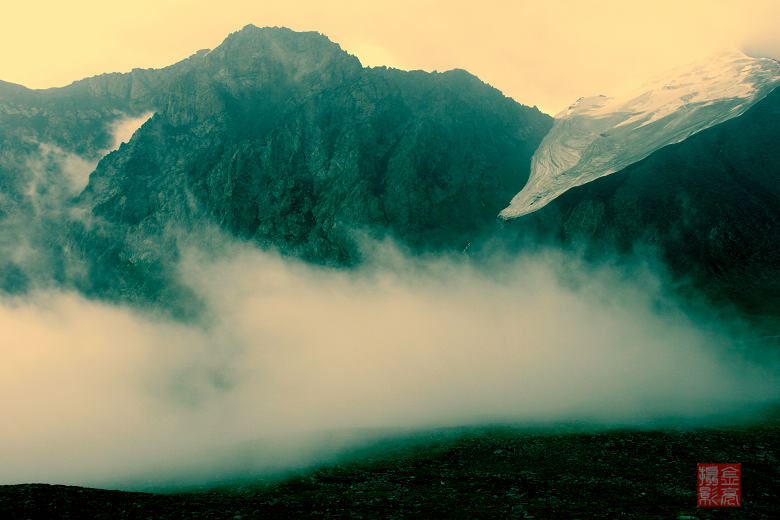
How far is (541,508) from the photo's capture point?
34.5m

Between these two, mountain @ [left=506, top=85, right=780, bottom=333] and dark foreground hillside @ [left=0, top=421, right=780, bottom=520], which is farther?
mountain @ [left=506, top=85, right=780, bottom=333]

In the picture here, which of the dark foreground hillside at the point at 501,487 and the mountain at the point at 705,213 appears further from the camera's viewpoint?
the mountain at the point at 705,213

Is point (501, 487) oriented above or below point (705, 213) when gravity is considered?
below

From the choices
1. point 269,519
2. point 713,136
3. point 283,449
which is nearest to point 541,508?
point 269,519

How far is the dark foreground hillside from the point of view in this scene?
112ft

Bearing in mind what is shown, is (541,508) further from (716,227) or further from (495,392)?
(716,227)

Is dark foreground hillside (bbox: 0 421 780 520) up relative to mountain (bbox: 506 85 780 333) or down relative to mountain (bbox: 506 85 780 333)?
down

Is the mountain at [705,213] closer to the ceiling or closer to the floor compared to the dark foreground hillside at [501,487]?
closer to the ceiling

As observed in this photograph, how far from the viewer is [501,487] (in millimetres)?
42094

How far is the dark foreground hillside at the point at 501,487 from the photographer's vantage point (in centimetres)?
3403

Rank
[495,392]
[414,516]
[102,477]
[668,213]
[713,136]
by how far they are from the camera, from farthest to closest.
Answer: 1. [713,136]
2. [668,213]
3. [495,392]
4. [102,477]
5. [414,516]

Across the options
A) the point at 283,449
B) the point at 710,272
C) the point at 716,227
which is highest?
the point at 716,227

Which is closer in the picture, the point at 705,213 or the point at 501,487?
the point at 501,487

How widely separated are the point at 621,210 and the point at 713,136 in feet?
173
